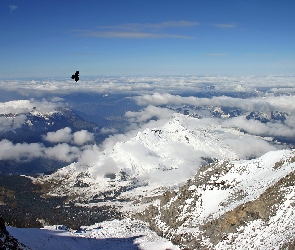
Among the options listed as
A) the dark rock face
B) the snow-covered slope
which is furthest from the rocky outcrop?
the dark rock face

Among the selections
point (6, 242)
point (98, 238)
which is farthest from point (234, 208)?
point (6, 242)

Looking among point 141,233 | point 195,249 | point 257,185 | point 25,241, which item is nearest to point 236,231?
point 195,249

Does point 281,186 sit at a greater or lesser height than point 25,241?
greater

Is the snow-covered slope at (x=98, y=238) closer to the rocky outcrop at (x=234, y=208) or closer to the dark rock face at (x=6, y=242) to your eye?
the rocky outcrop at (x=234, y=208)

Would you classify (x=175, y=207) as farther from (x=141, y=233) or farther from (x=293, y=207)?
(x=293, y=207)

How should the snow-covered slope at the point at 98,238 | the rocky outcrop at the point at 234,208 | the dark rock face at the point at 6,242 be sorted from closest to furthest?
the dark rock face at the point at 6,242 < the rocky outcrop at the point at 234,208 < the snow-covered slope at the point at 98,238

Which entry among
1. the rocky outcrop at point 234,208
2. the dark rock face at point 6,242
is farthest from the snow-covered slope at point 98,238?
the dark rock face at point 6,242

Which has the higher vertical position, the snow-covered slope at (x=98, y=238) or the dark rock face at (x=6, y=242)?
the dark rock face at (x=6, y=242)

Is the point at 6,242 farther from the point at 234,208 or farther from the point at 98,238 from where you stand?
the point at 234,208

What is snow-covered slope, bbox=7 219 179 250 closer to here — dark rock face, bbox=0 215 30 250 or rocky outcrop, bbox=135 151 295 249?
rocky outcrop, bbox=135 151 295 249
